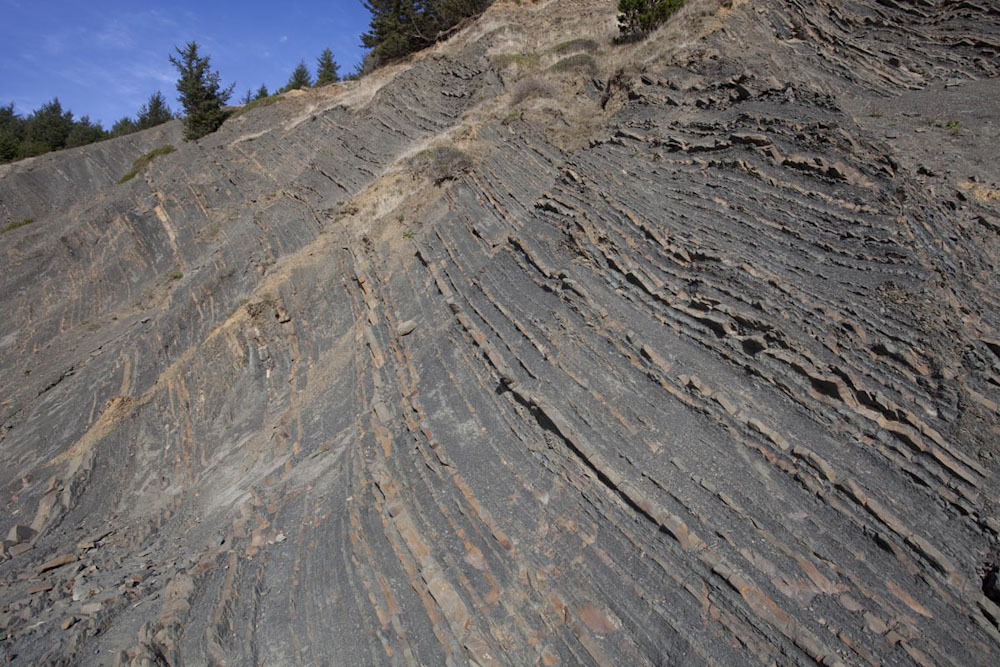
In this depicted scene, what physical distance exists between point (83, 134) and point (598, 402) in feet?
164

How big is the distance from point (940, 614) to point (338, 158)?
1826 cm

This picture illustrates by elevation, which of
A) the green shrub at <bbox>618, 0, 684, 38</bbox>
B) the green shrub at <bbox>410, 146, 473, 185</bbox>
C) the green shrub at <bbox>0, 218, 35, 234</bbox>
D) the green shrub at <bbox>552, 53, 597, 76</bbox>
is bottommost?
the green shrub at <bbox>410, 146, 473, 185</bbox>

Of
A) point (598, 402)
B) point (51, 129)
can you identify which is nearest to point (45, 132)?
point (51, 129)

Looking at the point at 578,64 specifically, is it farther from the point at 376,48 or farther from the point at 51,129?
the point at 51,129

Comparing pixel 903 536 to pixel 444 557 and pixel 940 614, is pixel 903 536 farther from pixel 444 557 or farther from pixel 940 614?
pixel 444 557

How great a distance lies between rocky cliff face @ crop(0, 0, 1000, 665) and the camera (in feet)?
14.5

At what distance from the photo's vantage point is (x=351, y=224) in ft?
44.7

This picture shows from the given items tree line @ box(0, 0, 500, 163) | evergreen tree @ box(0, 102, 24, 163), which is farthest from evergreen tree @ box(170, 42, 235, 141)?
evergreen tree @ box(0, 102, 24, 163)

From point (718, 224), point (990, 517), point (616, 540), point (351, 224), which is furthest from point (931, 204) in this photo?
point (351, 224)

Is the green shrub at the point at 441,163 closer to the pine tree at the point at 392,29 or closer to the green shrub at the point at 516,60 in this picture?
the green shrub at the point at 516,60

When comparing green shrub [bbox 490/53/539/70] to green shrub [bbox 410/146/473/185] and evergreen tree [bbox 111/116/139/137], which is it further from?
evergreen tree [bbox 111/116/139/137]

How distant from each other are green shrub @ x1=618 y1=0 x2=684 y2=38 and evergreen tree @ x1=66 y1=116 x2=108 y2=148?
40.0m

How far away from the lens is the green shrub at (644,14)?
16.0 metres

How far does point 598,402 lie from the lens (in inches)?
240
